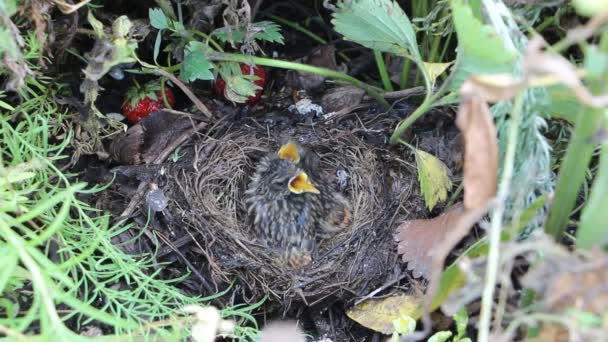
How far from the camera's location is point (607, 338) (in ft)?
3.36

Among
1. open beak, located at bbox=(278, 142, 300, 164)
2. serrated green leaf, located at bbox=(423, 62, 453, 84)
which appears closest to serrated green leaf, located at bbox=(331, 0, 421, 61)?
serrated green leaf, located at bbox=(423, 62, 453, 84)

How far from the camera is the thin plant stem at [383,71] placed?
205 centimetres

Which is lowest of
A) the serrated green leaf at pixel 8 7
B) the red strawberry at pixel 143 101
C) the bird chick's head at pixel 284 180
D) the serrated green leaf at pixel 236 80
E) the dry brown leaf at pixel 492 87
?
the bird chick's head at pixel 284 180

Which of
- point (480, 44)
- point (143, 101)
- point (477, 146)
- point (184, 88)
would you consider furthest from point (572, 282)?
point (143, 101)

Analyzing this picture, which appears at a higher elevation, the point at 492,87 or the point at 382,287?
the point at 492,87

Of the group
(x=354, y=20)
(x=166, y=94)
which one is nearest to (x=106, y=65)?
(x=166, y=94)

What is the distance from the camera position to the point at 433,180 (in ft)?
6.20

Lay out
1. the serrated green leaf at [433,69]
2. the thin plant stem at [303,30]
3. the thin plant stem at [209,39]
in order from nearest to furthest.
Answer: the serrated green leaf at [433,69]
the thin plant stem at [209,39]
the thin plant stem at [303,30]

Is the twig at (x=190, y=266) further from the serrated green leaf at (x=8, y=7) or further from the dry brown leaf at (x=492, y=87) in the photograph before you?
the dry brown leaf at (x=492, y=87)

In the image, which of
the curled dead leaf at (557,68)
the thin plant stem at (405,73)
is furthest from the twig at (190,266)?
the curled dead leaf at (557,68)

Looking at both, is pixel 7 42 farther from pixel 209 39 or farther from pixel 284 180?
pixel 284 180

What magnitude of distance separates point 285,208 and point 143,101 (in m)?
0.53

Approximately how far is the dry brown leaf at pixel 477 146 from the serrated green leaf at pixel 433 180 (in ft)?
2.27

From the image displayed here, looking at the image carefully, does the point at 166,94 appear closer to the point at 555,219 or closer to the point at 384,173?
the point at 384,173
